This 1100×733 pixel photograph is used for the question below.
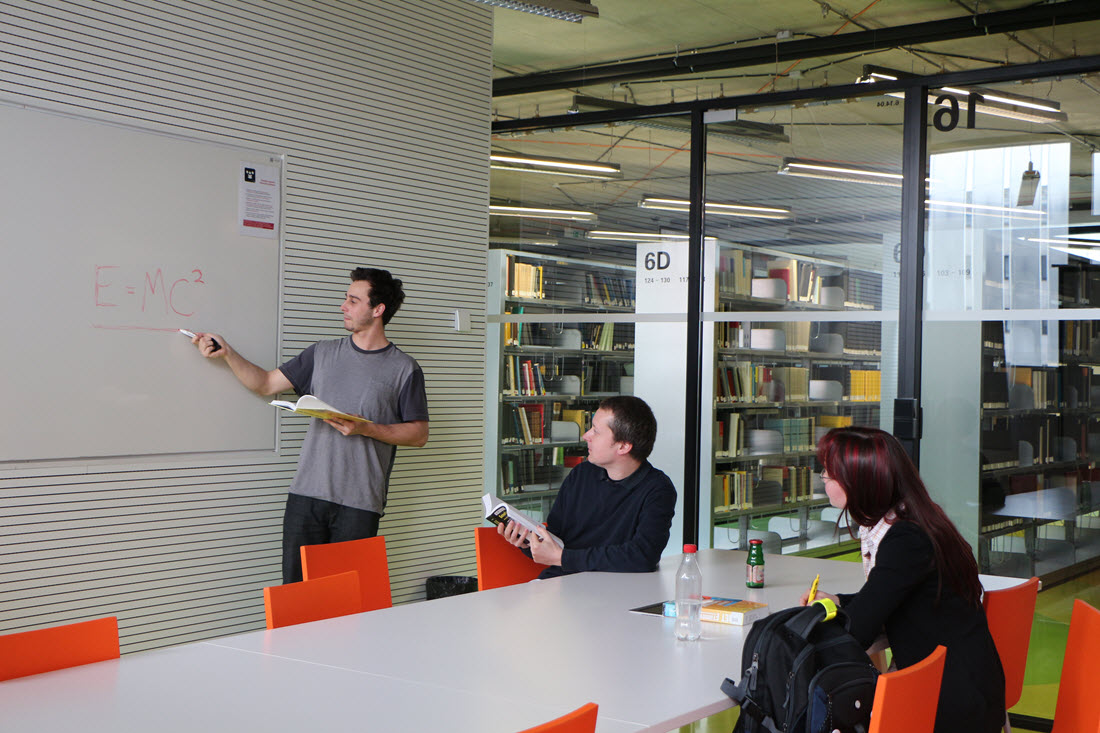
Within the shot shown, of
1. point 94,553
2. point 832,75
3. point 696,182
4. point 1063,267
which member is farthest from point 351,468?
point 832,75

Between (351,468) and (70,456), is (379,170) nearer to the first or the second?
(351,468)

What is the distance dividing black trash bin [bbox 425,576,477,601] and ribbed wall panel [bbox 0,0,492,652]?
84 mm

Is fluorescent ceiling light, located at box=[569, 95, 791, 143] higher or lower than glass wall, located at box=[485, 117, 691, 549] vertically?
higher

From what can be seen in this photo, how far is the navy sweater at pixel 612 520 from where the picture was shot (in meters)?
3.71

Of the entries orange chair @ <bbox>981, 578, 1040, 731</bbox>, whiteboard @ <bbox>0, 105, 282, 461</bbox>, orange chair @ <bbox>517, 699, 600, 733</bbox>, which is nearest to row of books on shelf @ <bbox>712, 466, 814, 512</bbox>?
orange chair @ <bbox>981, 578, 1040, 731</bbox>

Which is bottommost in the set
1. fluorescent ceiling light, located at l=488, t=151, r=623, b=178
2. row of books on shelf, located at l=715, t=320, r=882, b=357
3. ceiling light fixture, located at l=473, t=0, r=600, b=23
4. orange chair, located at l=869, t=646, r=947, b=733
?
orange chair, located at l=869, t=646, r=947, b=733

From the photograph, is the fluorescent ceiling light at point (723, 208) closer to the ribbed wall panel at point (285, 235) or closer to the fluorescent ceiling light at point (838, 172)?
the fluorescent ceiling light at point (838, 172)

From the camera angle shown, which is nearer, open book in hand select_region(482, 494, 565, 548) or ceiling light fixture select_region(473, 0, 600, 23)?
open book in hand select_region(482, 494, 565, 548)

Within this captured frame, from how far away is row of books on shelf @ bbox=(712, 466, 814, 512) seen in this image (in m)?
5.34

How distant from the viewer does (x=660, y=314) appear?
5.64 m

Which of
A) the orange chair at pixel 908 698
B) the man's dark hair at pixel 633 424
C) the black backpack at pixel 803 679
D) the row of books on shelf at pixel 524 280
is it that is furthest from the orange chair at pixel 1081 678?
the row of books on shelf at pixel 524 280

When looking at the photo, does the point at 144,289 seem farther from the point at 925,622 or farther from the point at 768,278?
the point at 925,622

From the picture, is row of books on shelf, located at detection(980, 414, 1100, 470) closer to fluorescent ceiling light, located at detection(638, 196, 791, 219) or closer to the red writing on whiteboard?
fluorescent ceiling light, located at detection(638, 196, 791, 219)

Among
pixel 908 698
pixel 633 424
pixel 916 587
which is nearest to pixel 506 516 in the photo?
pixel 633 424
